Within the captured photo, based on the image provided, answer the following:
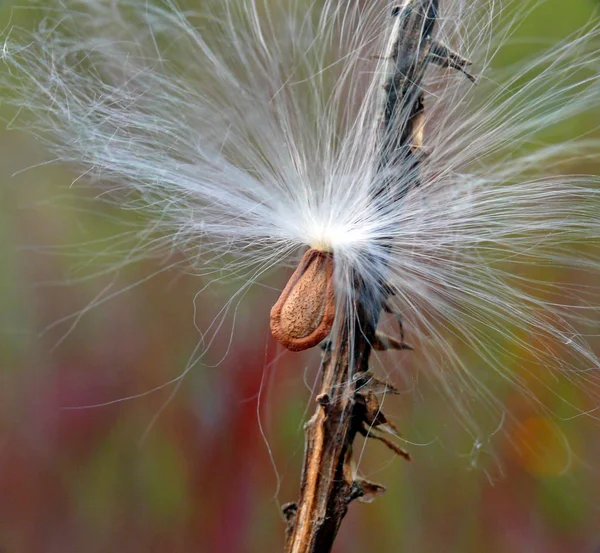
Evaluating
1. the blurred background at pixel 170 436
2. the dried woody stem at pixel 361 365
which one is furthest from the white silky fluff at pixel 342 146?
the blurred background at pixel 170 436

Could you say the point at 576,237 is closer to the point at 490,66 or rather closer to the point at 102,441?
the point at 490,66

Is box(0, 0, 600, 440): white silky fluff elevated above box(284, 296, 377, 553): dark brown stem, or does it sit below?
above

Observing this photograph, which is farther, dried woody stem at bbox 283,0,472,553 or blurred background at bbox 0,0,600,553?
blurred background at bbox 0,0,600,553

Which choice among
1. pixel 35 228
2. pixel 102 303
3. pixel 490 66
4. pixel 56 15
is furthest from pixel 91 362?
pixel 490 66

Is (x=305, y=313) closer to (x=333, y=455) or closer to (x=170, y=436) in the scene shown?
(x=333, y=455)

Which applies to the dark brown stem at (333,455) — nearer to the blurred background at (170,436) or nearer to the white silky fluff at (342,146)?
the white silky fluff at (342,146)

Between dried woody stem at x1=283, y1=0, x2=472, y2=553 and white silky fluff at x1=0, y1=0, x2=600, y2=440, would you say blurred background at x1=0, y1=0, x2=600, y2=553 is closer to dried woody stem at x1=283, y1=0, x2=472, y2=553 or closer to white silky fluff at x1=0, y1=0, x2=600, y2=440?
white silky fluff at x1=0, y1=0, x2=600, y2=440

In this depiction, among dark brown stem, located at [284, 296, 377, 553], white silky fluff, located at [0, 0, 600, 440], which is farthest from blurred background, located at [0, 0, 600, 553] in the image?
dark brown stem, located at [284, 296, 377, 553]
